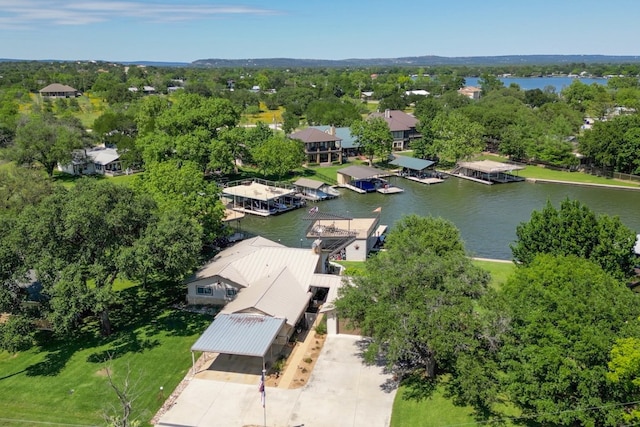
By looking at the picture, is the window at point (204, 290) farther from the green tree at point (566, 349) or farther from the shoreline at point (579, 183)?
the shoreline at point (579, 183)

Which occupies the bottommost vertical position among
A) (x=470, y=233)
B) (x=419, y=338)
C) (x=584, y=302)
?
(x=470, y=233)

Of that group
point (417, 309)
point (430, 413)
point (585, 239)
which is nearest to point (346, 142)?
point (585, 239)

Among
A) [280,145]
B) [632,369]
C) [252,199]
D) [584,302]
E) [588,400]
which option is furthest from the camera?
[280,145]

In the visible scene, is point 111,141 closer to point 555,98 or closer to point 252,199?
A: point 252,199

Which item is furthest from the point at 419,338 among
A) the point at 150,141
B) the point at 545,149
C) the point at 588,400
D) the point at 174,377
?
the point at 545,149

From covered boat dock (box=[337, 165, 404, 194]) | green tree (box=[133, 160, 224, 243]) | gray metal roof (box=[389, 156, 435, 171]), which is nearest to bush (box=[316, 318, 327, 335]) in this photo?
green tree (box=[133, 160, 224, 243])

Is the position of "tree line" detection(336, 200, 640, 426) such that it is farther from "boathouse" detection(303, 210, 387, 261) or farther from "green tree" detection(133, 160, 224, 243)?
"green tree" detection(133, 160, 224, 243)

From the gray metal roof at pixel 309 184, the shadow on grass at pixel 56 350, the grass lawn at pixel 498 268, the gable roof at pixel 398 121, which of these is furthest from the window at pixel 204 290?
the gable roof at pixel 398 121
